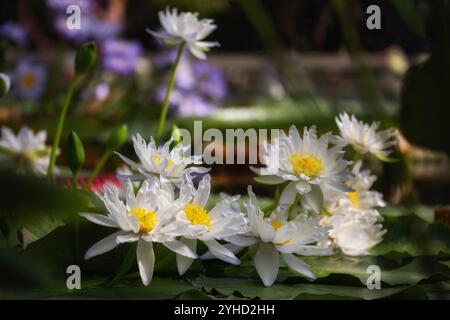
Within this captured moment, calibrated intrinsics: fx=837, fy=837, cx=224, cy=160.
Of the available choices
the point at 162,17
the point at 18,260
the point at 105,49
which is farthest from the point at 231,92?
the point at 18,260

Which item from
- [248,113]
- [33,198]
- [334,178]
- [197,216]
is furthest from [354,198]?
[248,113]

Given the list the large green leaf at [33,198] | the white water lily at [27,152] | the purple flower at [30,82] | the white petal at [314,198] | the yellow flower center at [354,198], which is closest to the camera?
the large green leaf at [33,198]

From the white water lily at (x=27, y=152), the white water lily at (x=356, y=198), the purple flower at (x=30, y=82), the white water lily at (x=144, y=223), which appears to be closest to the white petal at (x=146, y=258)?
the white water lily at (x=144, y=223)

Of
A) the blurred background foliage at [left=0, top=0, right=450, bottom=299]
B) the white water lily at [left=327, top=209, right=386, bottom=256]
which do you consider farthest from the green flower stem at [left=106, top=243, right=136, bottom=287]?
the white water lily at [left=327, top=209, right=386, bottom=256]

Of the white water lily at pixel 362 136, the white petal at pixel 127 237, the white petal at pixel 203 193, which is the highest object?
the white water lily at pixel 362 136

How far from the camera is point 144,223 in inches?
25.8

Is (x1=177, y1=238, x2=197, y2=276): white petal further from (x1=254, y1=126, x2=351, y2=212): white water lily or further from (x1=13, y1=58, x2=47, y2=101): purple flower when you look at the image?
(x1=13, y1=58, x2=47, y2=101): purple flower

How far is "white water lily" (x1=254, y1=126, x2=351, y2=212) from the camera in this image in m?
0.73

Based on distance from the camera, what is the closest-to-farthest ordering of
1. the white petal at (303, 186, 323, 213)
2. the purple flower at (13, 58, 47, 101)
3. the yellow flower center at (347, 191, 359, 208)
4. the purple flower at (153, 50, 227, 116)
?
the white petal at (303, 186, 323, 213) → the yellow flower center at (347, 191, 359, 208) → the purple flower at (153, 50, 227, 116) → the purple flower at (13, 58, 47, 101)

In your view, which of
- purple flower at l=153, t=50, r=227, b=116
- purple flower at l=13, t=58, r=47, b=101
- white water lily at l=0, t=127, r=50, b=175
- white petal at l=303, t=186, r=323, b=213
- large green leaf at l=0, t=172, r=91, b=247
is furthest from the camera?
purple flower at l=13, t=58, r=47, b=101

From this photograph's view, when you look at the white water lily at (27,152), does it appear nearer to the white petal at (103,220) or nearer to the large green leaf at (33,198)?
the white petal at (103,220)

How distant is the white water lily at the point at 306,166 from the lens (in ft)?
2.40

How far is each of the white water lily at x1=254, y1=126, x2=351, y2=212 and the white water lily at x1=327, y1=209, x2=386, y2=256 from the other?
86mm
